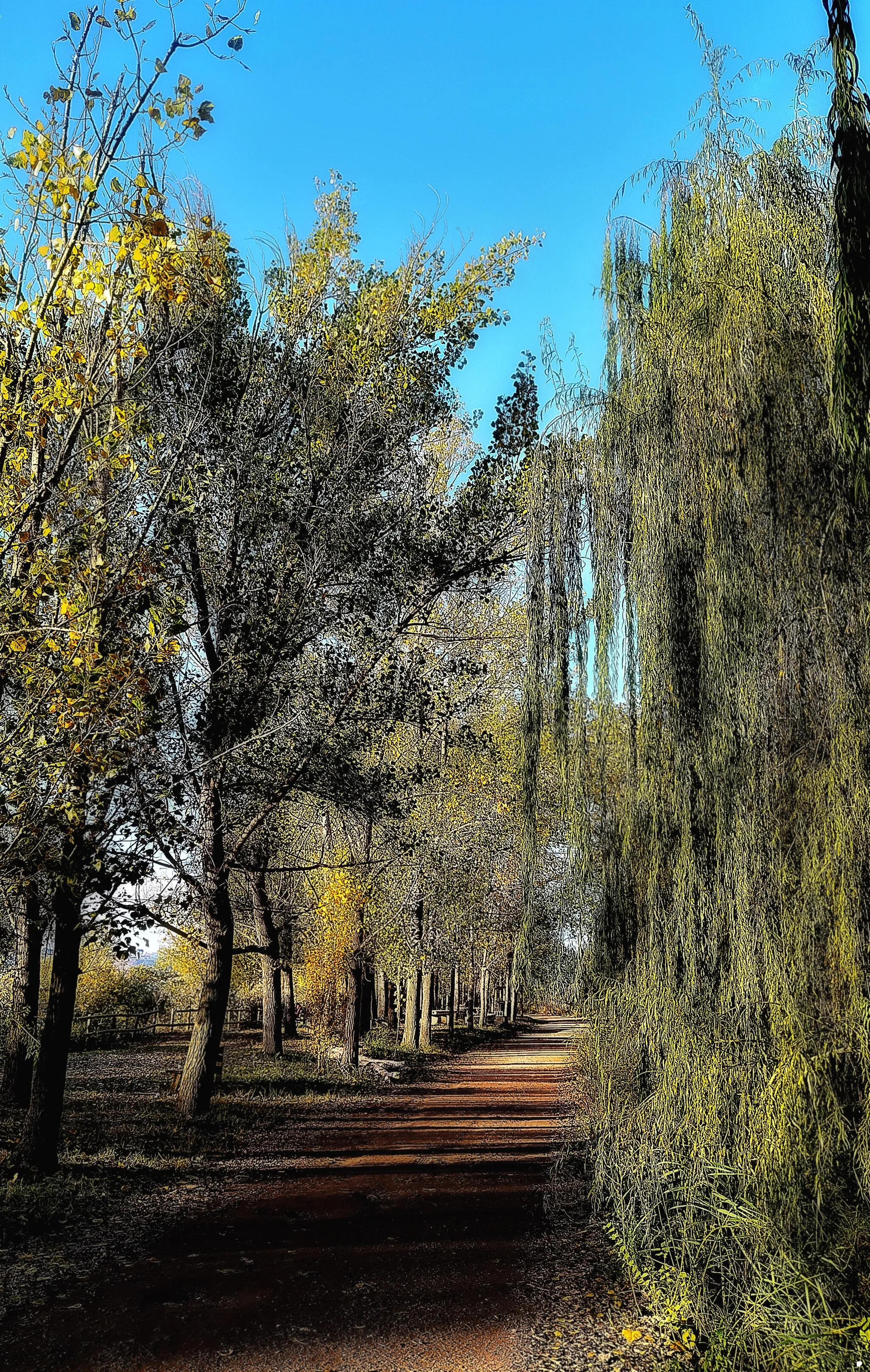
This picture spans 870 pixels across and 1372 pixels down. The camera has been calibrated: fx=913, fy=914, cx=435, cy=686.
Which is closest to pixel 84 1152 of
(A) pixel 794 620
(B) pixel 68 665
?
(B) pixel 68 665

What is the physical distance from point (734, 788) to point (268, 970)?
1660 cm

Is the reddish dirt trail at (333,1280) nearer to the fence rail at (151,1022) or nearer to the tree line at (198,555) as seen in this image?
the tree line at (198,555)

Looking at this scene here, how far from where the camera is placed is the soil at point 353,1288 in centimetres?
484

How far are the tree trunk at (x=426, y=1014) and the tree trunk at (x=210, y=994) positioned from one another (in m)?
12.8

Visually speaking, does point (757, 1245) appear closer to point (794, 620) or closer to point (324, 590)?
point (794, 620)

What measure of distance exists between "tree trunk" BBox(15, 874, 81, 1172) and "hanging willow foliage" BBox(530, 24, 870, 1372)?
5117mm

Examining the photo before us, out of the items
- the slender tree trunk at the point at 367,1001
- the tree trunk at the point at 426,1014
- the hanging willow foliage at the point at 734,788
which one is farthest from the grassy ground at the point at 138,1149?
the tree trunk at the point at 426,1014

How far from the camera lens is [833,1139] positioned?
452 cm

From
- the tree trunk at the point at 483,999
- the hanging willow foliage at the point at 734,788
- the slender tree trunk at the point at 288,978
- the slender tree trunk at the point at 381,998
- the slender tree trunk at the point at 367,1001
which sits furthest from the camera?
the tree trunk at the point at 483,999

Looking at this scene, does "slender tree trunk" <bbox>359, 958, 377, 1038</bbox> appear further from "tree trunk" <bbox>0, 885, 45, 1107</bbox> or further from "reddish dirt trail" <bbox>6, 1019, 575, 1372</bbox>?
"reddish dirt trail" <bbox>6, 1019, 575, 1372</bbox>

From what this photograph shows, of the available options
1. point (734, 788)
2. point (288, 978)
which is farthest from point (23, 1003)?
point (288, 978)

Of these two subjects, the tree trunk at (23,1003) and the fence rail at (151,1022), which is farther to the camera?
the fence rail at (151,1022)

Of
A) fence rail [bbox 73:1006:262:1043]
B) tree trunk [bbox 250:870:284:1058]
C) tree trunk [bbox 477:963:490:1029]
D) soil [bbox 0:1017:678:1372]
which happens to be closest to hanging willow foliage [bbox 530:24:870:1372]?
soil [bbox 0:1017:678:1372]

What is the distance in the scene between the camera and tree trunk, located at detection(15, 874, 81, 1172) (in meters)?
8.52
